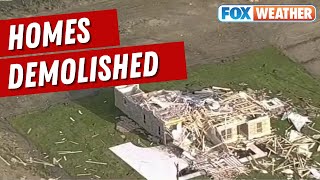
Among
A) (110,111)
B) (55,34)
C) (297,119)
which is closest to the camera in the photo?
(297,119)

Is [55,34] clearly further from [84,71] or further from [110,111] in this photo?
[110,111]

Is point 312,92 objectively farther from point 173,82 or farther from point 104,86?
point 104,86

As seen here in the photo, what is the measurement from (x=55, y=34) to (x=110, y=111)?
7209mm

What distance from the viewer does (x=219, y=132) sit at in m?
34.5

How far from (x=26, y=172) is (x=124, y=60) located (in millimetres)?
9803

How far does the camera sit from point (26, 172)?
3378cm

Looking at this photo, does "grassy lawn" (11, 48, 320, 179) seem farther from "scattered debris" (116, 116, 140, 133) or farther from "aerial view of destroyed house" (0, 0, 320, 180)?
"scattered debris" (116, 116, 140, 133)

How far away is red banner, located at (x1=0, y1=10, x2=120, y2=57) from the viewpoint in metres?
43.3

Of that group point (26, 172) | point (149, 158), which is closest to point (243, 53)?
point (149, 158)

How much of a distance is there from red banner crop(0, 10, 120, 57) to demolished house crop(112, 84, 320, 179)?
322 inches

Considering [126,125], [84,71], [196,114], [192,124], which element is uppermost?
[84,71]

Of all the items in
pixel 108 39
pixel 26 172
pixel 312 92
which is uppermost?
pixel 108 39

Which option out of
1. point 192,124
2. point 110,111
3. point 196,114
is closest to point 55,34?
point 110,111

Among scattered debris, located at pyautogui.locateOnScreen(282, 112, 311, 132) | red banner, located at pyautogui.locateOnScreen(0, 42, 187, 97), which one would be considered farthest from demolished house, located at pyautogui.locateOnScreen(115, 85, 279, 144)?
red banner, located at pyautogui.locateOnScreen(0, 42, 187, 97)
